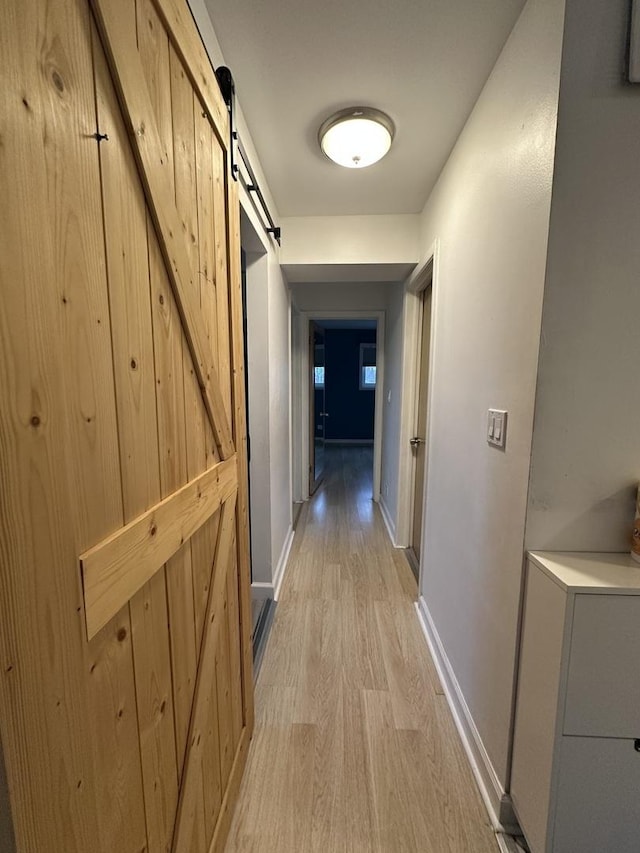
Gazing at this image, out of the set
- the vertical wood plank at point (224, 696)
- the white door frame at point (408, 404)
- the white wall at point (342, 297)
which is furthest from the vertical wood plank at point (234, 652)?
the white wall at point (342, 297)

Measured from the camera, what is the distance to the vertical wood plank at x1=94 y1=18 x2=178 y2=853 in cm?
58

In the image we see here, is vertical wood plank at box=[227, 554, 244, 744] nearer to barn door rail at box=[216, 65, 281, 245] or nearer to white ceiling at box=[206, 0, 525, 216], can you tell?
barn door rail at box=[216, 65, 281, 245]

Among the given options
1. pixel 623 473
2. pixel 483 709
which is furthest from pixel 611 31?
pixel 483 709

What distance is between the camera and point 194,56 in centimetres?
85

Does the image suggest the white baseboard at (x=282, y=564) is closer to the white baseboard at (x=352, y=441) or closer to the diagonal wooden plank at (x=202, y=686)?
the diagonal wooden plank at (x=202, y=686)

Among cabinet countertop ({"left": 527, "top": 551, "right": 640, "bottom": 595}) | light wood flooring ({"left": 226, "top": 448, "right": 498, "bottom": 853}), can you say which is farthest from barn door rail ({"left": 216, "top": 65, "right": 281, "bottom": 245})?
light wood flooring ({"left": 226, "top": 448, "right": 498, "bottom": 853})

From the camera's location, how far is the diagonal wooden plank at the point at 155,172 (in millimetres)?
569

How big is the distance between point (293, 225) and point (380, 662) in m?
2.68

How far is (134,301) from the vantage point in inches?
25.3

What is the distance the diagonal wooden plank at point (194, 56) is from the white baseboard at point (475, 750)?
219 centimetres

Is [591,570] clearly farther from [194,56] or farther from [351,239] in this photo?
[351,239]

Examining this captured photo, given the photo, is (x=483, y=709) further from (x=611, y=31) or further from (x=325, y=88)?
(x=325, y=88)

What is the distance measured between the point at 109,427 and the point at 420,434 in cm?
240

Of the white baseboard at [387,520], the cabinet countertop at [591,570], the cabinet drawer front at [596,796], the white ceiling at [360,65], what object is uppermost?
the white ceiling at [360,65]
